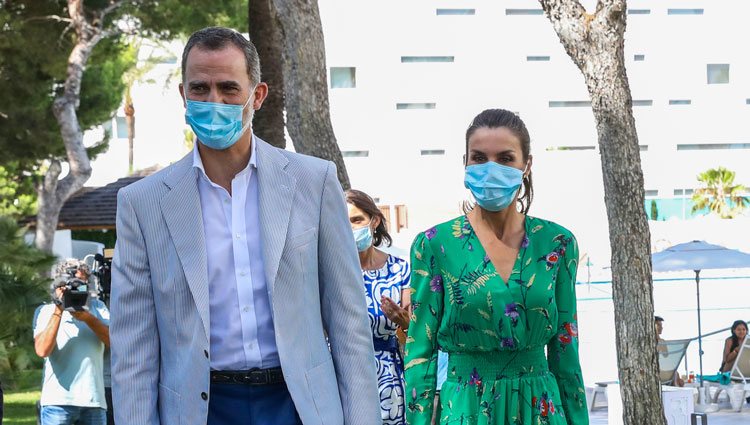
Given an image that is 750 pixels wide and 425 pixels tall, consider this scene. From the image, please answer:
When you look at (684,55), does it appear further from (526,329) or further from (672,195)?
(526,329)

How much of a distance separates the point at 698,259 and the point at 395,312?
14.4 m

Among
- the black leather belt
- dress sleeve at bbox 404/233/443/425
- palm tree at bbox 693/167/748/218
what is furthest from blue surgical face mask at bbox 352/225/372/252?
palm tree at bbox 693/167/748/218

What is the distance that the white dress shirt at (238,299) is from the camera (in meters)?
3.40

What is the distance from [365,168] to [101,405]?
165 feet

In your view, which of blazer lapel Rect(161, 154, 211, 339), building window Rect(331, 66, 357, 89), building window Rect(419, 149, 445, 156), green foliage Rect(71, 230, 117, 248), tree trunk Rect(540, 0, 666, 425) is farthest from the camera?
building window Rect(331, 66, 357, 89)

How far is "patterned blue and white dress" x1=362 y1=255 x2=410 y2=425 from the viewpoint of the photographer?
6.47 metres

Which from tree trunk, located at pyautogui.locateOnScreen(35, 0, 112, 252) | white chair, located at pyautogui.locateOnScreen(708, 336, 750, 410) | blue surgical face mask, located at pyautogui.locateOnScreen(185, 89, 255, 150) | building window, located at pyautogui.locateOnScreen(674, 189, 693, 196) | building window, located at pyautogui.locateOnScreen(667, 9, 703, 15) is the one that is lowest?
white chair, located at pyautogui.locateOnScreen(708, 336, 750, 410)

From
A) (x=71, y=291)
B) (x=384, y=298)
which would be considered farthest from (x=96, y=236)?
(x=384, y=298)

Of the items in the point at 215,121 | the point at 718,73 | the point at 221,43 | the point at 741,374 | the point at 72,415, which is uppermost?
the point at 718,73

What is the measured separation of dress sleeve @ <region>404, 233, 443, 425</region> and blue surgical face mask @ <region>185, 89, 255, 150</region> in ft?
3.94

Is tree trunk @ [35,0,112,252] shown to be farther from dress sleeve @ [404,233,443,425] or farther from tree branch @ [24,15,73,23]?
dress sleeve @ [404,233,443,425]

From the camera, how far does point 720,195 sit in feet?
202

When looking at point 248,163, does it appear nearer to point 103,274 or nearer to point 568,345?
point 568,345

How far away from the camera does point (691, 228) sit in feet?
128
